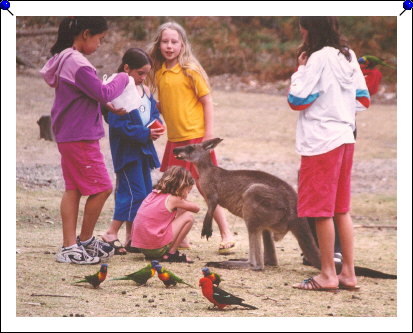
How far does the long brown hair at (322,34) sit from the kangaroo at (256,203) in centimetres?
103

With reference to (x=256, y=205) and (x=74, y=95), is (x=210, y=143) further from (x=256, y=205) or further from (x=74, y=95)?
(x=74, y=95)

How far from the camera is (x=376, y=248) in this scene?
21.9 feet

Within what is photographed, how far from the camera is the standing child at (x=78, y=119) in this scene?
17.8 ft

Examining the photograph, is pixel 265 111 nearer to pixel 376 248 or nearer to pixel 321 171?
pixel 376 248

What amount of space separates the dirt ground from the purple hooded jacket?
2.69 ft

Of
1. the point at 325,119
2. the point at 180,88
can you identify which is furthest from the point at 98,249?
the point at 325,119

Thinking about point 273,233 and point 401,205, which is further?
point 273,233

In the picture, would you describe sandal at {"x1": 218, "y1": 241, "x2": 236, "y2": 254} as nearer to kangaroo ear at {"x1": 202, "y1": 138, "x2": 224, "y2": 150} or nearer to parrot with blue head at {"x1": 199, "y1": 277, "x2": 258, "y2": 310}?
kangaroo ear at {"x1": 202, "y1": 138, "x2": 224, "y2": 150}

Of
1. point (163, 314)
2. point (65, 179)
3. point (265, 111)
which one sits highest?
point (265, 111)

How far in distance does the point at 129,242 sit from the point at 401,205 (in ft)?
6.26

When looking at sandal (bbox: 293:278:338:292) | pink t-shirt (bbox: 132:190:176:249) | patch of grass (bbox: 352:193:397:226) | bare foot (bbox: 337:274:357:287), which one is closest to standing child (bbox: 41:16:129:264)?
pink t-shirt (bbox: 132:190:176:249)

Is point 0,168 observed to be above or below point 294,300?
above

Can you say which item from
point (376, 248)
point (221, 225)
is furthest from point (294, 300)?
point (376, 248)

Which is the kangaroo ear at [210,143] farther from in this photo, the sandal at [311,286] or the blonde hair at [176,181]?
the sandal at [311,286]
